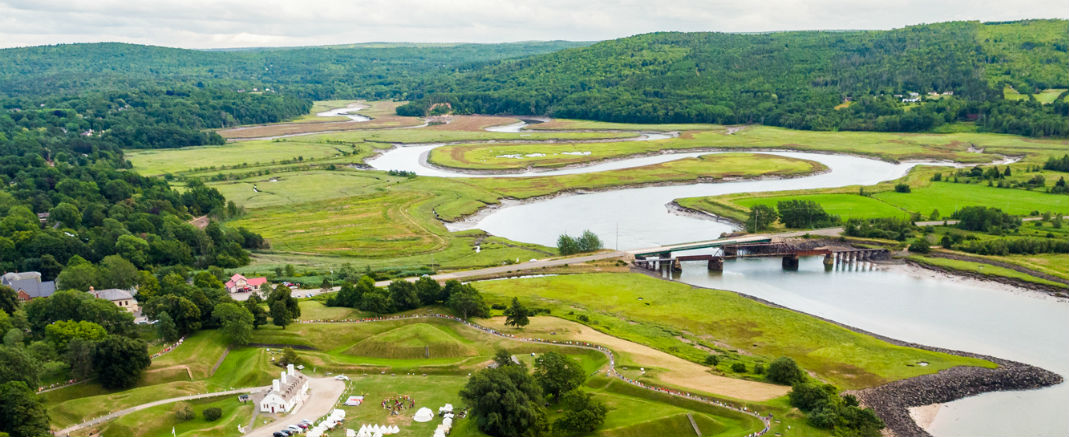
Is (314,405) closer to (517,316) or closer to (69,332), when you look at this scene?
(517,316)

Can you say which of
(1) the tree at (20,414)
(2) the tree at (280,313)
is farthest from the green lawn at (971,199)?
(1) the tree at (20,414)

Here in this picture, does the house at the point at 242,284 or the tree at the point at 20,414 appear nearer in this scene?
the tree at the point at 20,414

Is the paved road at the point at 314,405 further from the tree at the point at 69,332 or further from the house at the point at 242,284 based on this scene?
the house at the point at 242,284

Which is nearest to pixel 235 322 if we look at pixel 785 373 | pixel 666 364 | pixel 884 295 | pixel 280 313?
pixel 280 313

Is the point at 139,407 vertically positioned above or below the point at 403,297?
below

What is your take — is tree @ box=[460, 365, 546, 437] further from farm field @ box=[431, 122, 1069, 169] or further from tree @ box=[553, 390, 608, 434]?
farm field @ box=[431, 122, 1069, 169]

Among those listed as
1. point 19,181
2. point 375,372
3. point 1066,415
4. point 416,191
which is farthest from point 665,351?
point 19,181

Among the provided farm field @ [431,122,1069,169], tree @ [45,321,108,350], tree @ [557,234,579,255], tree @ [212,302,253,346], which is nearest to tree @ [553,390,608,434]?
tree @ [212,302,253,346]
